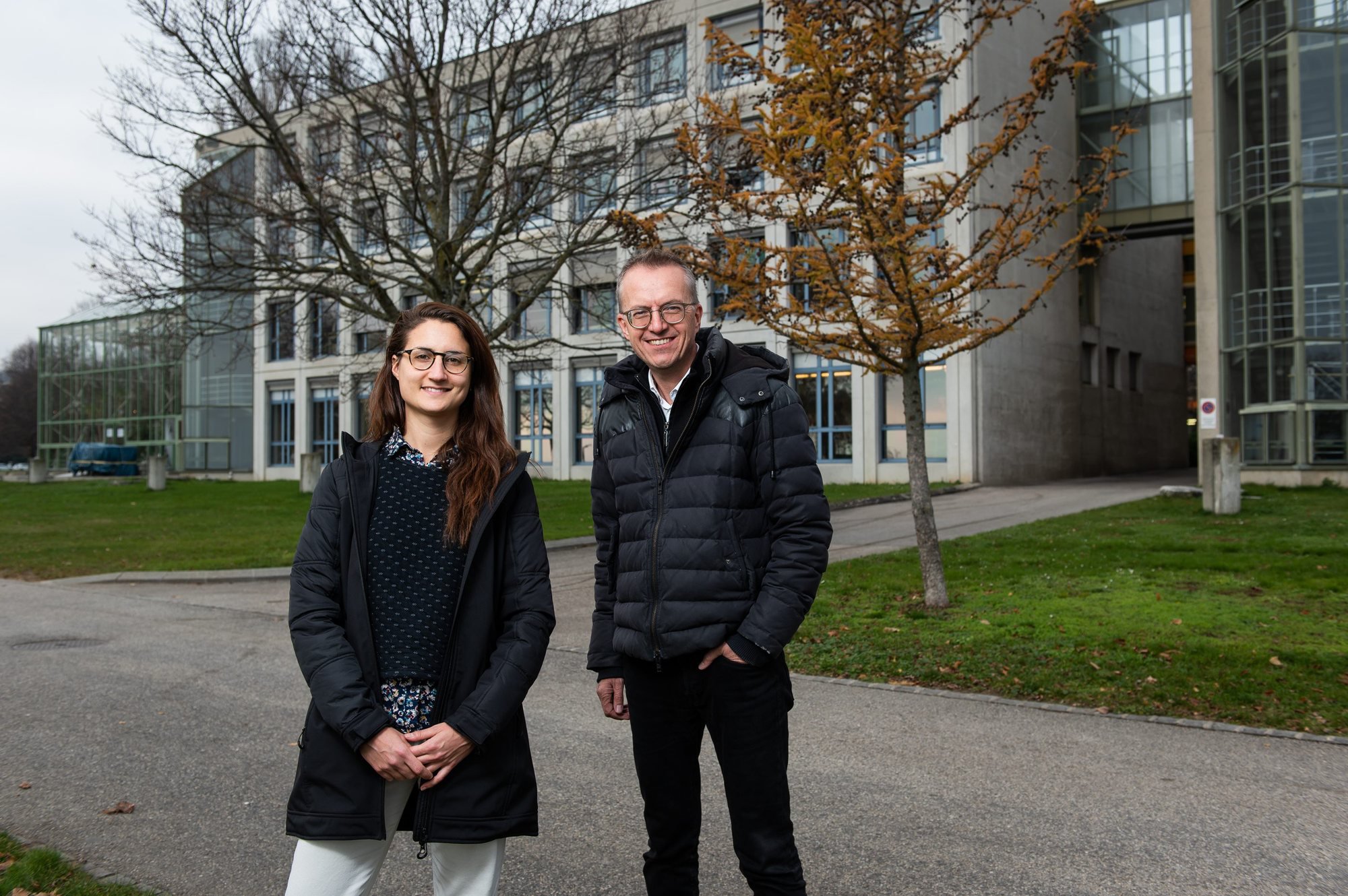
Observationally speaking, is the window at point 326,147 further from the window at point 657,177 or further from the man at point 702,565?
the man at point 702,565

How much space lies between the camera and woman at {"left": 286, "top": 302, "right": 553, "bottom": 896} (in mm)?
2467

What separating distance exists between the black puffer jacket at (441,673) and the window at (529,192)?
1609 cm

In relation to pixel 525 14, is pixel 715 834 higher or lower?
lower

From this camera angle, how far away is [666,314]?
3.06 m

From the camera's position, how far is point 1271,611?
337 inches

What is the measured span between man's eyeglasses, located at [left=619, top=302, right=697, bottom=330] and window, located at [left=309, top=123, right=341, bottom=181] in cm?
1666

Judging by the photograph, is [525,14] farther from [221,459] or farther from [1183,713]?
[221,459]

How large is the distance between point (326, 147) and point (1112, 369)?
30170 millimetres

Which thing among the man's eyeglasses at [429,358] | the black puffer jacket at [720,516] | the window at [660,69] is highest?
the window at [660,69]

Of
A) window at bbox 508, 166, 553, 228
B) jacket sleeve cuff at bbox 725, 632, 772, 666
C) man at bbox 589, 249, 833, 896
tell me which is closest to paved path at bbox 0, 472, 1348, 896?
Answer: man at bbox 589, 249, 833, 896

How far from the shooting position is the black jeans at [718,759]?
9.60 feet

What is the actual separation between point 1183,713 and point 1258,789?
4.84ft

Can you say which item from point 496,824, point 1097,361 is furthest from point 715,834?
point 1097,361

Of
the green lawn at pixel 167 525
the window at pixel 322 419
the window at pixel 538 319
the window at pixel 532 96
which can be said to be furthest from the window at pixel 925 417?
the window at pixel 322 419
